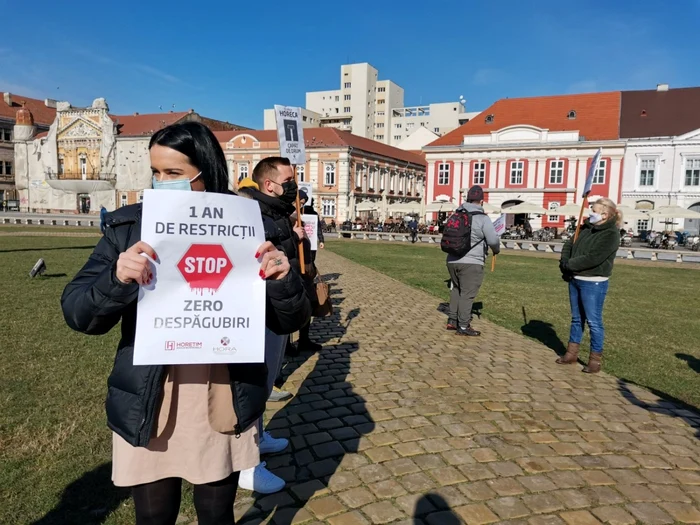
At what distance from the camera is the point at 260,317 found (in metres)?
1.91

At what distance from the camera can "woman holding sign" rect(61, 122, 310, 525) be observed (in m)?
1.84

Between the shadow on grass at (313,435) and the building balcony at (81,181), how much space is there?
61065 mm

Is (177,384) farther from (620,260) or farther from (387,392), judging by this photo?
(620,260)

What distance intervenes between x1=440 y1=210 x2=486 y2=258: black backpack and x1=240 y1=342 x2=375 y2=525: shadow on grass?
8.48ft

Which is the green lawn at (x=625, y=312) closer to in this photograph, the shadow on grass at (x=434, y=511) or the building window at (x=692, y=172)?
the shadow on grass at (x=434, y=511)

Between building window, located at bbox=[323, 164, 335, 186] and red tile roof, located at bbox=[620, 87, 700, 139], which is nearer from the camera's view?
red tile roof, located at bbox=[620, 87, 700, 139]

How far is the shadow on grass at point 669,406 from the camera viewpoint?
15.4 ft

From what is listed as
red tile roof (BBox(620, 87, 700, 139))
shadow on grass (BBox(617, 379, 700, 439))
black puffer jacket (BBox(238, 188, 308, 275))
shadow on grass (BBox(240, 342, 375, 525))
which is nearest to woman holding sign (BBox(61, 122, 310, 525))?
black puffer jacket (BBox(238, 188, 308, 275))

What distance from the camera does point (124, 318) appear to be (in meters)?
1.91

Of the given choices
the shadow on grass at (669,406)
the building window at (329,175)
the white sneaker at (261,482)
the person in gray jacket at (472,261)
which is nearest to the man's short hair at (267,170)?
the white sneaker at (261,482)

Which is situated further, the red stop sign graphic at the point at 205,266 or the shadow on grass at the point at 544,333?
the shadow on grass at the point at 544,333

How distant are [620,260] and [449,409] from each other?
73.7 ft

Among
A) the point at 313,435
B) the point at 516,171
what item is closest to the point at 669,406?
the point at 313,435

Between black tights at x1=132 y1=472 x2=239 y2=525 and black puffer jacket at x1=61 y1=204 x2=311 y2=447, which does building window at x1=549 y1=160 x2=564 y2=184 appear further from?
black tights at x1=132 y1=472 x2=239 y2=525
